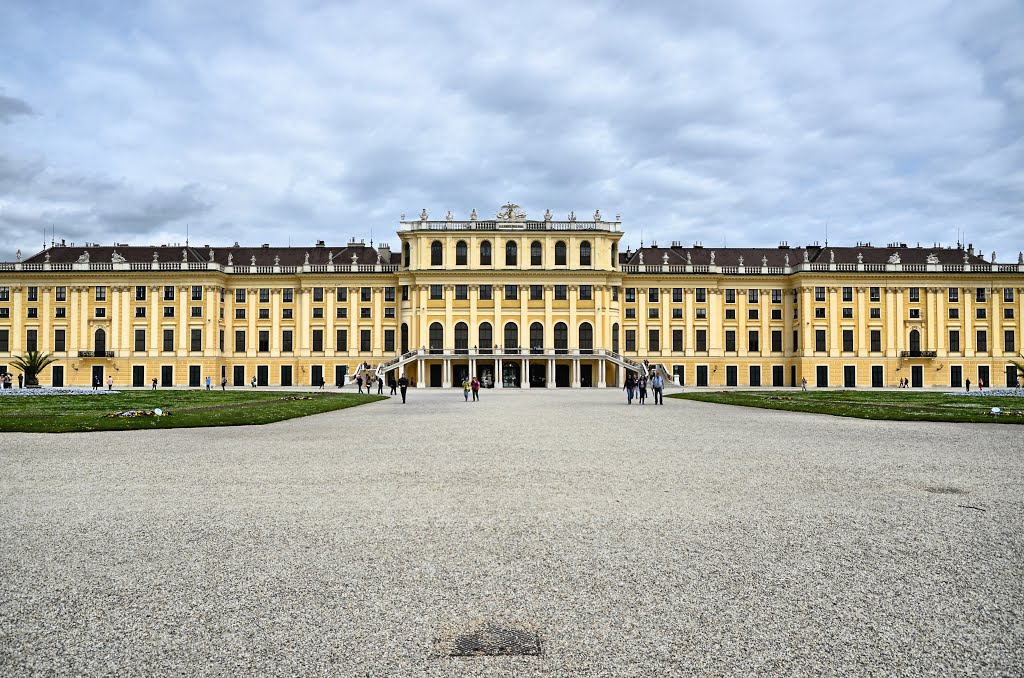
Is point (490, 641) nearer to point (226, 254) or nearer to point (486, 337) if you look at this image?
point (486, 337)

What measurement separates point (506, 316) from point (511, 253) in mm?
6142

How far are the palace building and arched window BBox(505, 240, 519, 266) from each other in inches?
8.6

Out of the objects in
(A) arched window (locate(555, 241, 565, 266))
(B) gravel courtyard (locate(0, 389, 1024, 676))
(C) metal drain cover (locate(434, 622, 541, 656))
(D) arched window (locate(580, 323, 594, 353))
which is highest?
(A) arched window (locate(555, 241, 565, 266))

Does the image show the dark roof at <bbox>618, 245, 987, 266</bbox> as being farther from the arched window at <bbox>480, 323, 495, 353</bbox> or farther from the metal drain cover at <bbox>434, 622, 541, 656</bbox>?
the metal drain cover at <bbox>434, 622, 541, 656</bbox>

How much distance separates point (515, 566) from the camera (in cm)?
666

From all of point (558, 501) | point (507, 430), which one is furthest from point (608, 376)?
point (558, 501)

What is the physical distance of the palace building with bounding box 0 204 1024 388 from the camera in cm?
7438

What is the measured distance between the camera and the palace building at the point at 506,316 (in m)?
74.4

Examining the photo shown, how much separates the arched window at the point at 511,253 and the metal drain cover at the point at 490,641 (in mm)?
70263

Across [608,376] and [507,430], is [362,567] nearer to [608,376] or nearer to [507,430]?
[507,430]

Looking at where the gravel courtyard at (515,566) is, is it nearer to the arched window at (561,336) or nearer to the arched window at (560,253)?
the arched window at (561,336)

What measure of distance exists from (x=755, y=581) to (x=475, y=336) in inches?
2701

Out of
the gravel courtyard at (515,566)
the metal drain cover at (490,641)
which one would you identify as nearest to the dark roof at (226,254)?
the gravel courtyard at (515,566)

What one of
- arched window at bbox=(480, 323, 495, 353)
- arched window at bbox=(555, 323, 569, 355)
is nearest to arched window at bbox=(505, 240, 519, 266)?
arched window at bbox=(480, 323, 495, 353)
